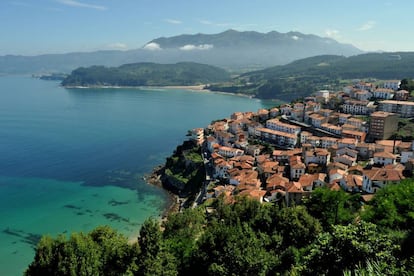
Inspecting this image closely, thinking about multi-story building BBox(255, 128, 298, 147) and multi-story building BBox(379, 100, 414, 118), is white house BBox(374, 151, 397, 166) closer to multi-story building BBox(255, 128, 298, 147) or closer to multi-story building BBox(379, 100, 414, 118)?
multi-story building BBox(255, 128, 298, 147)

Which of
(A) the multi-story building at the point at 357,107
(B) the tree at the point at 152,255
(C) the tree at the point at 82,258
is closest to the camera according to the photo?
(B) the tree at the point at 152,255

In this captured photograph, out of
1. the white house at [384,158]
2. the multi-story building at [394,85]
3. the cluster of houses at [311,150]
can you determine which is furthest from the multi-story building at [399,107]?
the white house at [384,158]

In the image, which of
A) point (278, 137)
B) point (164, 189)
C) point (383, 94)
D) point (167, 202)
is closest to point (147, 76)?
point (383, 94)

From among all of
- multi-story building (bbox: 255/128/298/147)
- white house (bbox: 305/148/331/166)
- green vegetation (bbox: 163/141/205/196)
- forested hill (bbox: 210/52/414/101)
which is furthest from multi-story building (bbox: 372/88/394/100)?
forested hill (bbox: 210/52/414/101)

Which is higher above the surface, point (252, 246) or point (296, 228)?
point (252, 246)

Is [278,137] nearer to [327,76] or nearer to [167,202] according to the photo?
[167,202]

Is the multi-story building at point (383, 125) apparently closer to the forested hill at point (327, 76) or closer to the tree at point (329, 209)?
the tree at point (329, 209)

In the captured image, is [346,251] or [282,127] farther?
[282,127]

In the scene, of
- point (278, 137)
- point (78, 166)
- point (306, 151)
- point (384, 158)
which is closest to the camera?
point (384, 158)
